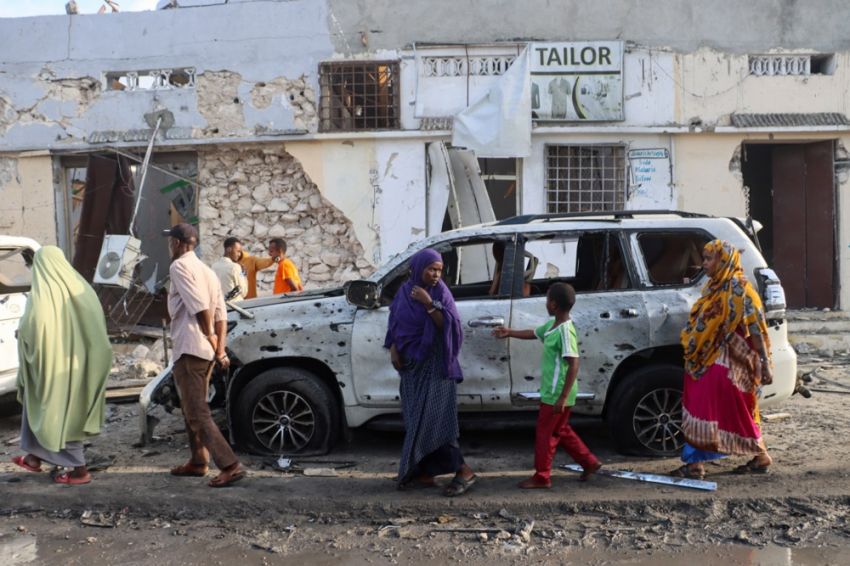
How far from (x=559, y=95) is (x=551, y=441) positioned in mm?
7056

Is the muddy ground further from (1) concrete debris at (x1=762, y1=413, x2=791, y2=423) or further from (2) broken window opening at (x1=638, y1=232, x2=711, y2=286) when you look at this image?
(2) broken window opening at (x1=638, y1=232, x2=711, y2=286)

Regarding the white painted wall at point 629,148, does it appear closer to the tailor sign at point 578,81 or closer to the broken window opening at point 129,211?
the tailor sign at point 578,81

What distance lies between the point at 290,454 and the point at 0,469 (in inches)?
84.4

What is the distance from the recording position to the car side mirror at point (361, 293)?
5.57 meters

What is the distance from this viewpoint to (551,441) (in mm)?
4980

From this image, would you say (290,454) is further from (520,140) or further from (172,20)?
(172,20)

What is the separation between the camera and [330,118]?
11.3m

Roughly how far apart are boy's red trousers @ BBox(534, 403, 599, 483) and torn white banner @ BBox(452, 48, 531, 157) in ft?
20.7

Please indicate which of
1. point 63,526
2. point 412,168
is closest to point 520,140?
point 412,168

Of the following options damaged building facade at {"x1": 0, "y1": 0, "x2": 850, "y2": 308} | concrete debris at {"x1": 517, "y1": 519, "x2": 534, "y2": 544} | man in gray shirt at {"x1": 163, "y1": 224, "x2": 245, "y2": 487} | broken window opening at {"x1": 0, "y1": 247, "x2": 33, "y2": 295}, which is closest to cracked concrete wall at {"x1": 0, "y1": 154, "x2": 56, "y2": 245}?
damaged building facade at {"x1": 0, "y1": 0, "x2": 850, "y2": 308}

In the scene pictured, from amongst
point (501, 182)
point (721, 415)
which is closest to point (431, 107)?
point (501, 182)

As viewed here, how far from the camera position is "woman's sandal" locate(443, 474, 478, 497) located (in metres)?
4.95

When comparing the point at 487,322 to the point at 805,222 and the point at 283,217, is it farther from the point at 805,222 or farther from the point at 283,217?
the point at 805,222

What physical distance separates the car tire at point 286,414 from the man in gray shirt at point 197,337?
52 centimetres
